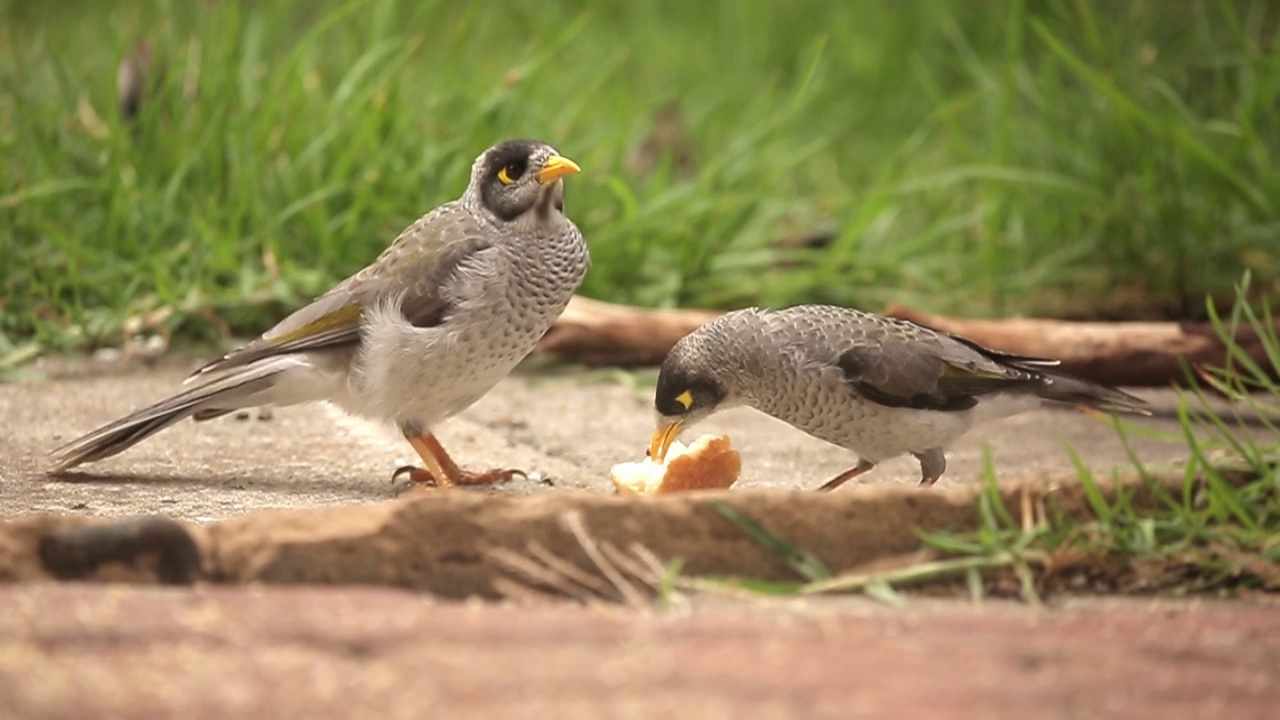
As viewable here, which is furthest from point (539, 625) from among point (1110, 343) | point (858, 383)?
point (1110, 343)

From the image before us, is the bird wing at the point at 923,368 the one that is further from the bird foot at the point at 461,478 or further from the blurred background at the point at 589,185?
the blurred background at the point at 589,185

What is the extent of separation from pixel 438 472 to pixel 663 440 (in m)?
0.66

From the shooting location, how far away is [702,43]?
1028 cm

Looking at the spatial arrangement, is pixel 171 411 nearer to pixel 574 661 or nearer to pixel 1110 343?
pixel 574 661

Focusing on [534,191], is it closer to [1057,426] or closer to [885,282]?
[1057,426]

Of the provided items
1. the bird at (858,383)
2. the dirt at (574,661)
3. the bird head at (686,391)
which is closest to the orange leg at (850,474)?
the bird at (858,383)

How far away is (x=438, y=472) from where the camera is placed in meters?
4.43

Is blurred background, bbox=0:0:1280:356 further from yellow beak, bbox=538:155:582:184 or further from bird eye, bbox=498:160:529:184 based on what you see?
yellow beak, bbox=538:155:582:184

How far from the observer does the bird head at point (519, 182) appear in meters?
4.54

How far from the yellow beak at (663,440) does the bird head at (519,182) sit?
0.74 metres

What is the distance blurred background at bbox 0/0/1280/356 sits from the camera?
595cm

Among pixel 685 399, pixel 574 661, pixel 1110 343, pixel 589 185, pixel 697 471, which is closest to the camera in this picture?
pixel 574 661

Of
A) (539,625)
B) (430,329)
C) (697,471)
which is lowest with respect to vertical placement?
(697,471)

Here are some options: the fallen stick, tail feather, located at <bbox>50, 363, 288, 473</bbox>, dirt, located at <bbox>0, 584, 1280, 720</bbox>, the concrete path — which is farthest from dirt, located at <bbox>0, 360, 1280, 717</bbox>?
the fallen stick
